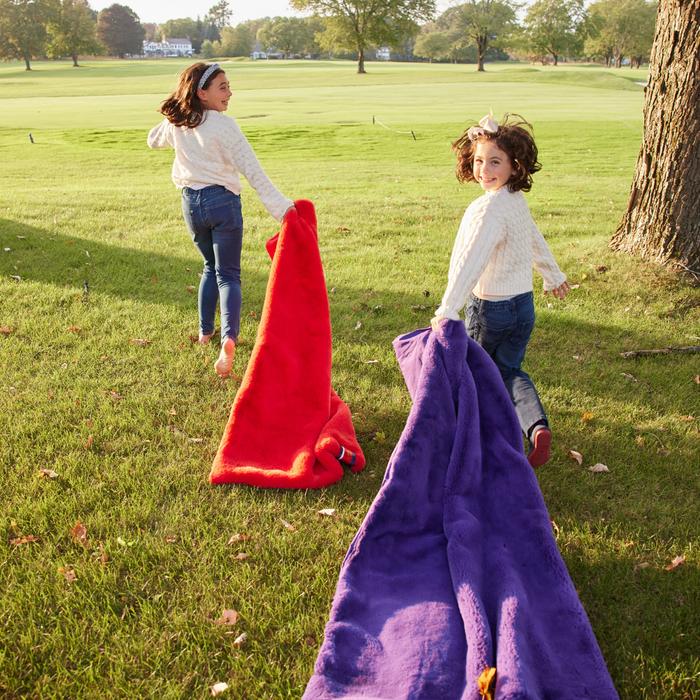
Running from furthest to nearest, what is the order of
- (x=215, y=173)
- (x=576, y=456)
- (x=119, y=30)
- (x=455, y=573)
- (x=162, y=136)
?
(x=119, y=30)
(x=162, y=136)
(x=215, y=173)
(x=576, y=456)
(x=455, y=573)

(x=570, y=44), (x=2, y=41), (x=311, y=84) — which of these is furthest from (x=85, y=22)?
(x=570, y=44)

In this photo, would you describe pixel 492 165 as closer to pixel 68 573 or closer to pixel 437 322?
pixel 437 322

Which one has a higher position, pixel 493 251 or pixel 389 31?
pixel 389 31

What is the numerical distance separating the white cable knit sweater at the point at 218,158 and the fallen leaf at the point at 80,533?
232 cm

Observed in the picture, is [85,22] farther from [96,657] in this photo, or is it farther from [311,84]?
[96,657]

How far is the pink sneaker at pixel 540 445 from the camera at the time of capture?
3.29m

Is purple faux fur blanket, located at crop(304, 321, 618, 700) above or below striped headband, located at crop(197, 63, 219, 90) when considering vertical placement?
below

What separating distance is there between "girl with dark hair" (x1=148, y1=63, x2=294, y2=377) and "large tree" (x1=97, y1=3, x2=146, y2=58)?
387 ft

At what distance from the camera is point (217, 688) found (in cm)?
219

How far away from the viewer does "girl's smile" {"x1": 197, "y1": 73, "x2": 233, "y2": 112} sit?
409cm

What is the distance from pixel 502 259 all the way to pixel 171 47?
166815 millimetres

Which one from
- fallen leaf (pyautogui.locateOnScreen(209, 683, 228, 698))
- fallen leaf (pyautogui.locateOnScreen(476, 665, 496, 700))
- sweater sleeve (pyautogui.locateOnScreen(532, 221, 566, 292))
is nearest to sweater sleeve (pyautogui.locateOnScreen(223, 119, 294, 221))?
sweater sleeve (pyautogui.locateOnScreen(532, 221, 566, 292))

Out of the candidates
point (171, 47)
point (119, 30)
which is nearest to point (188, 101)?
point (119, 30)

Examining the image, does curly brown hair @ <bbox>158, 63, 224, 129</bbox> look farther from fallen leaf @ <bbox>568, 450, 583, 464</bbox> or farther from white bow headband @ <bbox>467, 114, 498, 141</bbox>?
fallen leaf @ <bbox>568, 450, 583, 464</bbox>
